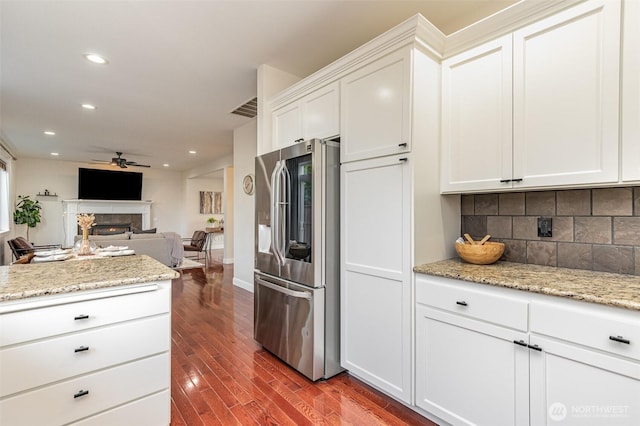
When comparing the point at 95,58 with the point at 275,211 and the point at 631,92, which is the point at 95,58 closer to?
the point at 275,211

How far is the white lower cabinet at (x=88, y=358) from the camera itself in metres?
1.31

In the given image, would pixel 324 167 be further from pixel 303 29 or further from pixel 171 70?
pixel 171 70

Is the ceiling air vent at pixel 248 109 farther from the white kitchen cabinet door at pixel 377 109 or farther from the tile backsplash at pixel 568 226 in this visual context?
the tile backsplash at pixel 568 226

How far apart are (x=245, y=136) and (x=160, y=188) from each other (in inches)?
255

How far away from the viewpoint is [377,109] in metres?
2.06

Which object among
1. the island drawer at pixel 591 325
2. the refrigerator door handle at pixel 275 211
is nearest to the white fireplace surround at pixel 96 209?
the refrigerator door handle at pixel 275 211

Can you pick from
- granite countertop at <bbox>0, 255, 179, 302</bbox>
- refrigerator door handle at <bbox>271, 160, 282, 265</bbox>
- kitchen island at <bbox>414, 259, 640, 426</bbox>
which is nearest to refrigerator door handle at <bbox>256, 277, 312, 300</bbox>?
refrigerator door handle at <bbox>271, 160, 282, 265</bbox>

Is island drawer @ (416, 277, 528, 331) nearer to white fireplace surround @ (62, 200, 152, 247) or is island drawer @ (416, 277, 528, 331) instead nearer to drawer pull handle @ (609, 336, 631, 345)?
drawer pull handle @ (609, 336, 631, 345)

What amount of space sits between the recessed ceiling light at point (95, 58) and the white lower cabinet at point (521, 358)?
345 cm

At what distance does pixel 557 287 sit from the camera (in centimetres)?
139

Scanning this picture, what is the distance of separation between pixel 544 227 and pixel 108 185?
1017cm

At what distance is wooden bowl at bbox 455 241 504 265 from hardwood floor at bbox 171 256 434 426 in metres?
1.05

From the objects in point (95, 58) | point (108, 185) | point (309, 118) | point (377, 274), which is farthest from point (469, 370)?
A: point (108, 185)

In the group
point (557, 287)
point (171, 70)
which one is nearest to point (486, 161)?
point (557, 287)
